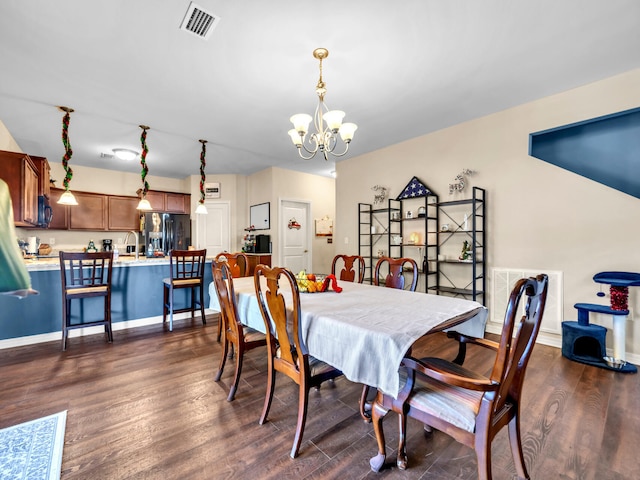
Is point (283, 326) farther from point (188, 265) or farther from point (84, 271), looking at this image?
point (84, 271)

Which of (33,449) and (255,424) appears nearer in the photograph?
(33,449)

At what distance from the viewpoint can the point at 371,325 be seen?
1.51 meters

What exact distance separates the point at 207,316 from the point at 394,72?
4021 millimetres

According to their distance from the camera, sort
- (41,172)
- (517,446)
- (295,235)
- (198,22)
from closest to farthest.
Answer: (517,446) → (198,22) → (41,172) → (295,235)

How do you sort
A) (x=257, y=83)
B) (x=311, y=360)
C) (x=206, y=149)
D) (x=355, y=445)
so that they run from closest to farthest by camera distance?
(x=355, y=445) < (x=311, y=360) < (x=257, y=83) < (x=206, y=149)

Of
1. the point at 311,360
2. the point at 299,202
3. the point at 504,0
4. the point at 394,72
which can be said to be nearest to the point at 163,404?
the point at 311,360

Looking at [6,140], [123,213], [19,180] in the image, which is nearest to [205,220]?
[123,213]

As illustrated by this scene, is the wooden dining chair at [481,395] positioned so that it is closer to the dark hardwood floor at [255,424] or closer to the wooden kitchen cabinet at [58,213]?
the dark hardwood floor at [255,424]

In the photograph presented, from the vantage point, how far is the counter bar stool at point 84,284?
3.12 metres

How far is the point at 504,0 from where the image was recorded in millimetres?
1918

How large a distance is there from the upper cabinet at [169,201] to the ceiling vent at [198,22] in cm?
498

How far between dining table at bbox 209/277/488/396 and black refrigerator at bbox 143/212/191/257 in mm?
4484

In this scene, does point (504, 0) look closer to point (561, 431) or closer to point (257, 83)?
point (257, 83)

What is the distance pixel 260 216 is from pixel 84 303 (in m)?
3.47
